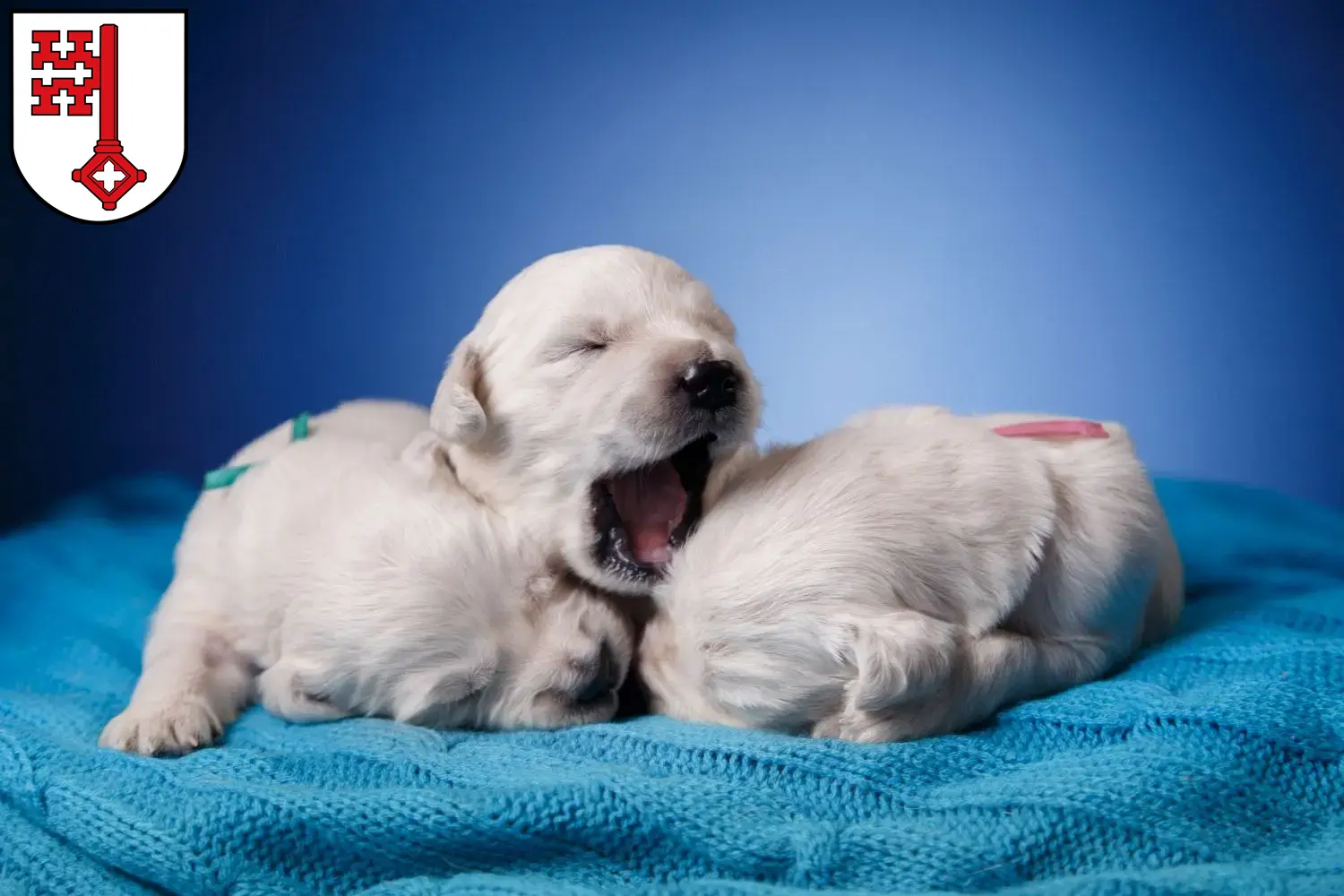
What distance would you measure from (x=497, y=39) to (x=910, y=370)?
58.0 inches

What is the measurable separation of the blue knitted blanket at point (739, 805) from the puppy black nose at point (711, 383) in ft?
1.32

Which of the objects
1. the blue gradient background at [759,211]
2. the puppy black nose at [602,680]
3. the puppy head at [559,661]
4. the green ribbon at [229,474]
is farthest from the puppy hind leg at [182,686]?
the blue gradient background at [759,211]

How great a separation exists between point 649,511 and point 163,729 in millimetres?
692

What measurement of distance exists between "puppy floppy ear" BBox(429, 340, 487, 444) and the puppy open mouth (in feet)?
0.60

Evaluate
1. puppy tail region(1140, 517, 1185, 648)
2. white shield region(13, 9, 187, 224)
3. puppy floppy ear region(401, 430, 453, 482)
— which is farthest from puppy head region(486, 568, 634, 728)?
white shield region(13, 9, 187, 224)

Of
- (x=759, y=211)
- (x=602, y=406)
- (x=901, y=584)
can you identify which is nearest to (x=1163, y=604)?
(x=901, y=584)

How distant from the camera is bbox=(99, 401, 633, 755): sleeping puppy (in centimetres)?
150

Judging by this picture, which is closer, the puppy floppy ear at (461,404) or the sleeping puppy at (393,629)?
the sleeping puppy at (393,629)

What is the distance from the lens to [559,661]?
1.54m

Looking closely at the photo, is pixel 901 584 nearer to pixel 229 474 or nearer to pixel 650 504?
pixel 650 504

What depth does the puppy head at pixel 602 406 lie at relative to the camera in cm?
153

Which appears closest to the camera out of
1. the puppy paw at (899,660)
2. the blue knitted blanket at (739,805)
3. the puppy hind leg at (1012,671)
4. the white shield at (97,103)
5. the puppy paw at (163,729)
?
the blue knitted blanket at (739,805)

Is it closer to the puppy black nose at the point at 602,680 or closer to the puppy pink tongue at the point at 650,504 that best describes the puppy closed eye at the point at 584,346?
the puppy pink tongue at the point at 650,504

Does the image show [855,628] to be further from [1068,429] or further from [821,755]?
[1068,429]
